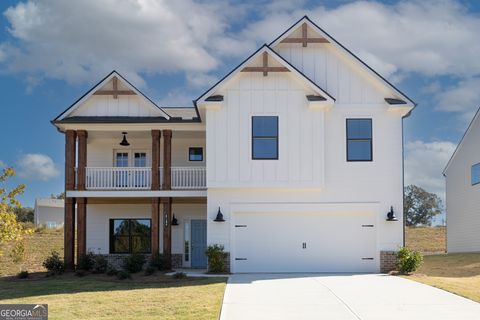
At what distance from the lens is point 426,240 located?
1822 inches

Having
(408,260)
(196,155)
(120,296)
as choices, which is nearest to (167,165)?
(196,155)

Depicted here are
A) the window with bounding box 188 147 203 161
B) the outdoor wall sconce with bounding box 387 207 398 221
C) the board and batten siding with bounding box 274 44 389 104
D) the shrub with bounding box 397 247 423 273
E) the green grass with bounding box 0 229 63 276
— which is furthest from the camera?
the window with bounding box 188 147 203 161

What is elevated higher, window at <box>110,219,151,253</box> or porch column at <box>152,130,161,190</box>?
porch column at <box>152,130,161,190</box>

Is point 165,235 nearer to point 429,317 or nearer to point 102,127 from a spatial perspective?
point 102,127

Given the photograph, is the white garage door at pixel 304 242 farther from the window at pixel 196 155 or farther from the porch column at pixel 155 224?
the window at pixel 196 155

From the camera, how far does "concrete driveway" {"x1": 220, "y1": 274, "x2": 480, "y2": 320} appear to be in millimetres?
14180

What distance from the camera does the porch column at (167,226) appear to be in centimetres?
2516

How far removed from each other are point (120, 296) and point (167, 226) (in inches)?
326

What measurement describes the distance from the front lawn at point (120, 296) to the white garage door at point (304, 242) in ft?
10.6

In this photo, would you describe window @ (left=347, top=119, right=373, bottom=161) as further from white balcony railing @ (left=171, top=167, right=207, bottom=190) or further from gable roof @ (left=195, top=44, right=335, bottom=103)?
white balcony railing @ (left=171, top=167, right=207, bottom=190)

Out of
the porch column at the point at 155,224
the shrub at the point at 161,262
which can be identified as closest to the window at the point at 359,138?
the porch column at the point at 155,224

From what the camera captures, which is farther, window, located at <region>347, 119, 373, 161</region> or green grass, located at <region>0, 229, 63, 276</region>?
green grass, located at <region>0, 229, 63, 276</region>

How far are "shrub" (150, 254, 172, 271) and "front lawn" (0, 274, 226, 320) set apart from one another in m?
1.14

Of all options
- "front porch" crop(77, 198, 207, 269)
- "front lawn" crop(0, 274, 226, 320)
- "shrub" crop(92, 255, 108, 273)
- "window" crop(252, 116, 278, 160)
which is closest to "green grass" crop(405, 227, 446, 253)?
"front porch" crop(77, 198, 207, 269)
